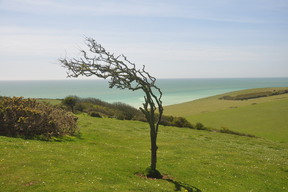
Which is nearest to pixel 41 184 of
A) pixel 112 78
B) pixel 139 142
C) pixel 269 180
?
pixel 112 78

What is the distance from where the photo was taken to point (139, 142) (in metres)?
31.7

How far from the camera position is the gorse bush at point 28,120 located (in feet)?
78.5

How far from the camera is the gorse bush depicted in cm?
2394

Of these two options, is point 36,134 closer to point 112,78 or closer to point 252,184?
point 112,78

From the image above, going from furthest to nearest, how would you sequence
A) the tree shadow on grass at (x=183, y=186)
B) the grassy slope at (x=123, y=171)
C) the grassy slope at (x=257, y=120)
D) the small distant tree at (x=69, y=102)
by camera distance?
the small distant tree at (x=69, y=102)
the grassy slope at (x=257, y=120)
the tree shadow on grass at (x=183, y=186)
the grassy slope at (x=123, y=171)

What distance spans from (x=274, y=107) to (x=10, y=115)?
70.7 metres

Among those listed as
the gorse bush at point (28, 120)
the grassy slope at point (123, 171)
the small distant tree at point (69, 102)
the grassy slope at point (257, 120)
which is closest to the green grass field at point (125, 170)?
the grassy slope at point (123, 171)

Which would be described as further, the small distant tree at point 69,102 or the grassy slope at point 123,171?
the small distant tree at point 69,102

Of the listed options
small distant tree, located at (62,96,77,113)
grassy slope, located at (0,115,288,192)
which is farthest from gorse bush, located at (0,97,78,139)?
small distant tree, located at (62,96,77,113)

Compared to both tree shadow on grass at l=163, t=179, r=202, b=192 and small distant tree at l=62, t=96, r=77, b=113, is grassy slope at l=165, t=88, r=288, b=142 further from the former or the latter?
tree shadow on grass at l=163, t=179, r=202, b=192

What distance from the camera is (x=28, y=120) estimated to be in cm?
2506

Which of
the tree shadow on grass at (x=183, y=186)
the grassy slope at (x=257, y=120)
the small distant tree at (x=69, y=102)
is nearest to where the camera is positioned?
the tree shadow on grass at (x=183, y=186)

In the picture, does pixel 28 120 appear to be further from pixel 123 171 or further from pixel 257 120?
pixel 257 120

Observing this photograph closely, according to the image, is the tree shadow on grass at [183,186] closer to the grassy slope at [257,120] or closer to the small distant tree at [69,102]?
the grassy slope at [257,120]
